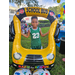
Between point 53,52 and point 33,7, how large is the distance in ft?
4.17

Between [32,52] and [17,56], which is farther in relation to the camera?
[32,52]

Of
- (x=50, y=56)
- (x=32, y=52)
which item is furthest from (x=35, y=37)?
(x=50, y=56)

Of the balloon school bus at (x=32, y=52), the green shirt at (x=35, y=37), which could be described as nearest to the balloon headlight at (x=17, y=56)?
the balloon school bus at (x=32, y=52)

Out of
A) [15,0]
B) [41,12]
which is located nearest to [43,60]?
[41,12]

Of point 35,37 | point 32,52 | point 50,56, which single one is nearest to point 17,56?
point 32,52

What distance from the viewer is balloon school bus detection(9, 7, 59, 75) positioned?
181 centimetres

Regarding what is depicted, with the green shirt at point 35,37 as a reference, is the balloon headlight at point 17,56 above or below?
below

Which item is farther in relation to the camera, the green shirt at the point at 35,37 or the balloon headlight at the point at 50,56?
the green shirt at the point at 35,37

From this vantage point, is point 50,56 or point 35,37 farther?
point 35,37

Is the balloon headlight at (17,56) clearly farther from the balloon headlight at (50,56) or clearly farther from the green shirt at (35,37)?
the balloon headlight at (50,56)

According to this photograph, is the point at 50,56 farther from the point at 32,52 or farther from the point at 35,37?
the point at 35,37

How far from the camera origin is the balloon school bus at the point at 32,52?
181cm

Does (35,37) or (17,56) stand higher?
(35,37)

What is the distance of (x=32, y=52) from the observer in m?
1.97
